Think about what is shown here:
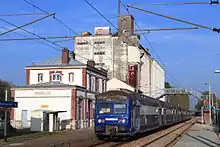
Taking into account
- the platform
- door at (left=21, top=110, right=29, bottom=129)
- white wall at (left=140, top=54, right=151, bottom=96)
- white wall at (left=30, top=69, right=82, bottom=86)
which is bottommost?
the platform

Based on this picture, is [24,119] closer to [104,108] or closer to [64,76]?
[64,76]

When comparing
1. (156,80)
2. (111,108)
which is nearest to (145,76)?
(156,80)

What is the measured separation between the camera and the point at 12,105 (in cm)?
2416

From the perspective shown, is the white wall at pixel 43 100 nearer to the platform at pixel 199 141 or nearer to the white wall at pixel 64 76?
the white wall at pixel 64 76

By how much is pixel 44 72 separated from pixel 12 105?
79.4ft

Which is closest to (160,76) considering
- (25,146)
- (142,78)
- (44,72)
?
(142,78)

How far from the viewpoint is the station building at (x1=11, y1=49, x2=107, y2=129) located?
1623 inches

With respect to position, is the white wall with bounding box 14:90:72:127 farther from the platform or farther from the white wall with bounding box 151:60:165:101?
the white wall with bounding box 151:60:165:101

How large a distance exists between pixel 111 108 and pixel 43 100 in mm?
18303

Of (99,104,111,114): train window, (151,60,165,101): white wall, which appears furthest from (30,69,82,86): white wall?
(151,60,165,101): white wall

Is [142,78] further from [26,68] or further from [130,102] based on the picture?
[130,102]

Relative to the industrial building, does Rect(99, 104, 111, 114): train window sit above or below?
below

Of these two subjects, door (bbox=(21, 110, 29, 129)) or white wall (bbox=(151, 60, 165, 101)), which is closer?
door (bbox=(21, 110, 29, 129))

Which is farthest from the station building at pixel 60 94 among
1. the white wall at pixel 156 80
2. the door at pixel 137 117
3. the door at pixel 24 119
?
the white wall at pixel 156 80
